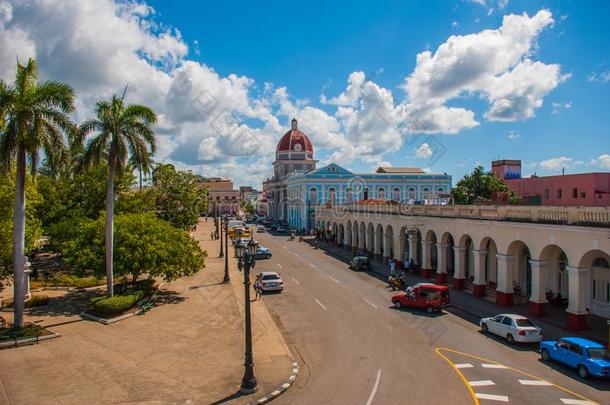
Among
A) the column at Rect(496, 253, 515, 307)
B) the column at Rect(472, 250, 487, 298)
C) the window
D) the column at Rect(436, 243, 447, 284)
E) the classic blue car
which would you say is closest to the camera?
the classic blue car

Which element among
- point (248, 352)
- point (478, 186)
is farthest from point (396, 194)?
point (248, 352)

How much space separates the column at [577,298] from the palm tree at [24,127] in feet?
79.2

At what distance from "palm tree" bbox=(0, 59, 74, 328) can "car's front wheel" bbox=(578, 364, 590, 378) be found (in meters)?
22.2

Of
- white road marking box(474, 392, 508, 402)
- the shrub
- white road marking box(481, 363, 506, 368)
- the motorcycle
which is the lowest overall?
white road marking box(481, 363, 506, 368)

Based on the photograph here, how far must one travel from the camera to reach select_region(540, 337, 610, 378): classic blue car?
15414 millimetres

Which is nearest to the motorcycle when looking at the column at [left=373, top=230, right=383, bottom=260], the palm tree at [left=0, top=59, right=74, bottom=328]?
the column at [left=373, top=230, right=383, bottom=260]

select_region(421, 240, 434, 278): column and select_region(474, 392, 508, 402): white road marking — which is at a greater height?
select_region(421, 240, 434, 278): column

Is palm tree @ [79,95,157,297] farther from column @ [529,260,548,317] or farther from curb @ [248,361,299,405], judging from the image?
column @ [529,260,548,317]

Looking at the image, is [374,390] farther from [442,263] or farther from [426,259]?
[426,259]

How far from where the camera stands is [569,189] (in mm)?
45219

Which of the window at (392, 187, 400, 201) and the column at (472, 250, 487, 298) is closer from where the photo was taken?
the column at (472, 250, 487, 298)

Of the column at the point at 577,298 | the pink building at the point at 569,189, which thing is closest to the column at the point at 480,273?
the column at the point at 577,298

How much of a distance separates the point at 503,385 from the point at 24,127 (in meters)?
21.1

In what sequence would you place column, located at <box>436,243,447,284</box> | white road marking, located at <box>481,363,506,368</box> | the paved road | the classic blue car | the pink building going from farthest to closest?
1. the pink building
2. column, located at <box>436,243,447,284</box>
3. white road marking, located at <box>481,363,506,368</box>
4. the classic blue car
5. the paved road
